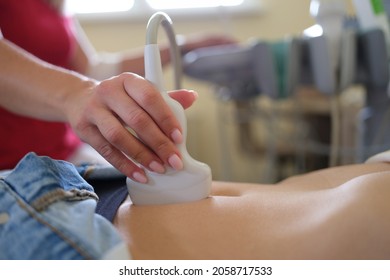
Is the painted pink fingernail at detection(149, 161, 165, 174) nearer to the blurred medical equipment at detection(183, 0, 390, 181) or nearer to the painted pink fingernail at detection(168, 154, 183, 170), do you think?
the painted pink fingernail at detection(168, 154, 183, 170)

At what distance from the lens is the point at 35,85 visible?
60cm

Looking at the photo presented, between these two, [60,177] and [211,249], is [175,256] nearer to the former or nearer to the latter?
[211,249]

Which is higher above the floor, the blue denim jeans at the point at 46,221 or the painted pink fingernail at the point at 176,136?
the painted pink fingernail at the point at 176,136

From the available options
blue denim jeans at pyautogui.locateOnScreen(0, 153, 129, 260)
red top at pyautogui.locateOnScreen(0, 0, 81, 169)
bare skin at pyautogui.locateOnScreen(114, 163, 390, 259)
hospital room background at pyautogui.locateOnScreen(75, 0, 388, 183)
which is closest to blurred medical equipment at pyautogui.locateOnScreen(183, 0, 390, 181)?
red top at pyautogui.locateOnScreen(0, 0, 81, 169)

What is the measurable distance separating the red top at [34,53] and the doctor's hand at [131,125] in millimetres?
503

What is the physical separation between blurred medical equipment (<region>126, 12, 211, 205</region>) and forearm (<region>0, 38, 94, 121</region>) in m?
0.09

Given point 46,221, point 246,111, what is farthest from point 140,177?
point 246,111

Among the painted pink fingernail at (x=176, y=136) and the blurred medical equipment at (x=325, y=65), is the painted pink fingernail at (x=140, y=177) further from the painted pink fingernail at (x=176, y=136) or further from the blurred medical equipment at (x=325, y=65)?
the blurred medical equipment at (x=325, y=65)

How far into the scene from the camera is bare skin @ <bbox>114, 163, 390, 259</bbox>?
420 millimetres

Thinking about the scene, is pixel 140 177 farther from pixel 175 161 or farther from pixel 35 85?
pixel 35 85

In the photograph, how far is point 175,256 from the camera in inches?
17.2

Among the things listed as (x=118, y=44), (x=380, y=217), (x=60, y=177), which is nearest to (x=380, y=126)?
(x=380, y=217)

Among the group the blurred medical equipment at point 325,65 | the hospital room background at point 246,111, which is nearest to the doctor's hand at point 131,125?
the blurred medical equipment at point 325,65

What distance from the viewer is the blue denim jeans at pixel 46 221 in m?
0.39
